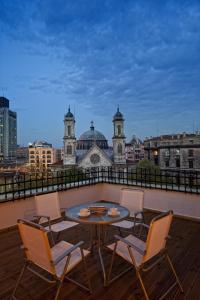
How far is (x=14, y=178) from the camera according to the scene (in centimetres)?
428

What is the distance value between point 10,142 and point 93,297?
2265 cm

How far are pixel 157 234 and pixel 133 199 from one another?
145 centimetres

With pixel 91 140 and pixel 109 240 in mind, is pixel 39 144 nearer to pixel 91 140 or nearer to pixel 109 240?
pixel 91 140

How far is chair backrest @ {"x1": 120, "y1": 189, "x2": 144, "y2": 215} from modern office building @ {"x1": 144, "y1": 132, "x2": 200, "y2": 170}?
29523 mm

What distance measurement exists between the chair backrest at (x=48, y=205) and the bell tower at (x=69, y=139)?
30618 mm

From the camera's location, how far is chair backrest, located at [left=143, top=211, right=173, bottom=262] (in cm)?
197

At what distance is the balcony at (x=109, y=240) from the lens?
222 cm

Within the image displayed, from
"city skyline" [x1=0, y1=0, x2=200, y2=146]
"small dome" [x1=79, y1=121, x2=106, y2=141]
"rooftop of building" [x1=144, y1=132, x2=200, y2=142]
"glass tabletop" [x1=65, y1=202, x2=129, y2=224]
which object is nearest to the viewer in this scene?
"glass tabletop" [x1=65, y1=202, x2=129, y2=224]

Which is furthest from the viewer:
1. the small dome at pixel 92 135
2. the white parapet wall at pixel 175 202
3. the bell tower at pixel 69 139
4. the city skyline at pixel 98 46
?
the small dome at pixel 92 135

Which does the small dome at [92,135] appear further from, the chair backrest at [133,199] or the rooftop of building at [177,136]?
the chair backrest at [133,199]

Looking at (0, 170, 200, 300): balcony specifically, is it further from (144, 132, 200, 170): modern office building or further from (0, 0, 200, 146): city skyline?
(144, 132, 200, 170): modern office building

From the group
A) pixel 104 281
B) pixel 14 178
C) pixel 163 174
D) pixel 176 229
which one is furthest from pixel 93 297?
pixel 163 174

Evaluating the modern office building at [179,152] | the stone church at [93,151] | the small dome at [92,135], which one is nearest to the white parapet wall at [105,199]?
the modern office building at [179,152]

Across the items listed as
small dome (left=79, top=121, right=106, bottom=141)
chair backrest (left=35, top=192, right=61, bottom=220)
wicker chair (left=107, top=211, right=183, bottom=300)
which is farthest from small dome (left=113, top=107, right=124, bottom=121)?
wicker chair (left=107, top=211, right=183, bottom=300)
